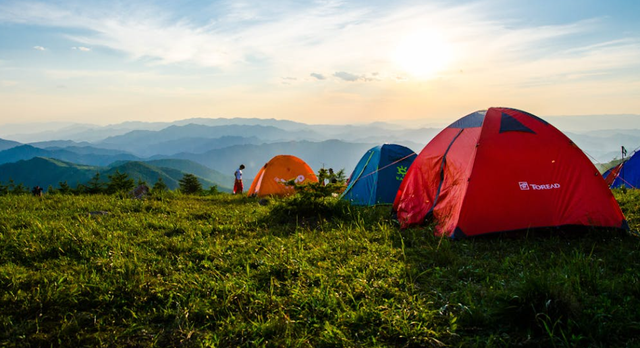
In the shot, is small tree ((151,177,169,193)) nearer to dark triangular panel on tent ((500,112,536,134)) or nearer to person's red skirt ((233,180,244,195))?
person's red skirt ((233,180,244,195))

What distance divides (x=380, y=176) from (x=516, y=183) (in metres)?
5.67

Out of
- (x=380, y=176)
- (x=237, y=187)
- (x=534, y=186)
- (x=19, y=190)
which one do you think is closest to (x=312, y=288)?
(x=534, y=186)

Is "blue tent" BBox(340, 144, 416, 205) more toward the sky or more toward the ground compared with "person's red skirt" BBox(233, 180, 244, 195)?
more toward the sky

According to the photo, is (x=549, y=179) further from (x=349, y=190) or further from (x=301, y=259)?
(x=349, y=190)

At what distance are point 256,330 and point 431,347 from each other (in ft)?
5.29

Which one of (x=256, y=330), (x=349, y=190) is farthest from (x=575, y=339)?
(x=349, y=190)

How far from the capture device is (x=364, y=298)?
13.2 ft

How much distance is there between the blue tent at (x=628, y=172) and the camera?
13.6 m

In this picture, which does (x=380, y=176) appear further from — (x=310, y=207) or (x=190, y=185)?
(x=190, y=185)

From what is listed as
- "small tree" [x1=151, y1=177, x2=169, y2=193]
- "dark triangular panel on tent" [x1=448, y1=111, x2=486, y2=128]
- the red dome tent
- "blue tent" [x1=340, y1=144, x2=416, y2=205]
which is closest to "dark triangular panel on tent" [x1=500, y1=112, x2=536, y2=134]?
the red dome tent

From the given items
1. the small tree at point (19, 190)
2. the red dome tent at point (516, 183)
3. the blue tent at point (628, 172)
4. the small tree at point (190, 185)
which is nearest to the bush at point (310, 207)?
the red dome tent at point (516, 183)

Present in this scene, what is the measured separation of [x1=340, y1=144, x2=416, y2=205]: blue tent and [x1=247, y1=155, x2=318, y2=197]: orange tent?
4625 millimetres

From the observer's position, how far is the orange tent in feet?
55.0

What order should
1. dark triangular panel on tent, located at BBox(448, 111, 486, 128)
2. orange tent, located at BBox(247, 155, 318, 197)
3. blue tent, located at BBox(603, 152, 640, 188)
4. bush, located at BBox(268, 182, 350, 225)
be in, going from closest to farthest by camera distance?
1. dark triangular panel on tent, located at BBox(448, 111, 486, 128)
2. bush, located at BBox(268, 182, 350, 225)
3. blue tent, located at BBox(603, 152, 640, 188)
4. orange tent, located at BBox(247, 155, 318, 197)
